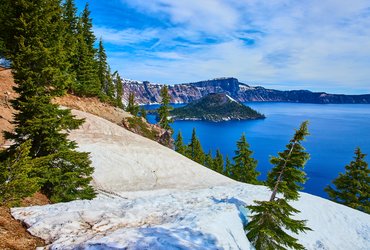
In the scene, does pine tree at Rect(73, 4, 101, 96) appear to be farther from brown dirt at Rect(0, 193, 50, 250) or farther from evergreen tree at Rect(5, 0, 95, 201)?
brown dirt at Rect(0, 193, 50, 250)

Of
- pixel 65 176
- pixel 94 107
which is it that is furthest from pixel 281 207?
pixel 94 107

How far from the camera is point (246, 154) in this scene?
164 feet

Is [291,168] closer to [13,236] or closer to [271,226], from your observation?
[271,226]

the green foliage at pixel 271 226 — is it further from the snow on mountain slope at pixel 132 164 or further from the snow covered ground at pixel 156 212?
the snow on mountain slope at pixel 132 164

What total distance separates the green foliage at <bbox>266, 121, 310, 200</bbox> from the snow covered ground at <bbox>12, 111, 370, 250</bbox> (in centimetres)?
268

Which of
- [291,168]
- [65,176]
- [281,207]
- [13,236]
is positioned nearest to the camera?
[13,236]

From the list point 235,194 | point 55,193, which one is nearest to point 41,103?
point 55,193

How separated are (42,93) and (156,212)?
30.2ft

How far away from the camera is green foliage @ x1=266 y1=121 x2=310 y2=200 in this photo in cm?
1286

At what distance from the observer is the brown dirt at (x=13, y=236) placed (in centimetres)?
880

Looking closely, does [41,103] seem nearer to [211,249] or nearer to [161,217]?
[161,217]

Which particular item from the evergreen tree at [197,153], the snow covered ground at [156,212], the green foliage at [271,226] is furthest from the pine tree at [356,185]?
the evergreen tree at [197,153]

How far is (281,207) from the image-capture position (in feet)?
39.7

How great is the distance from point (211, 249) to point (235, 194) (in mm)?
10389
